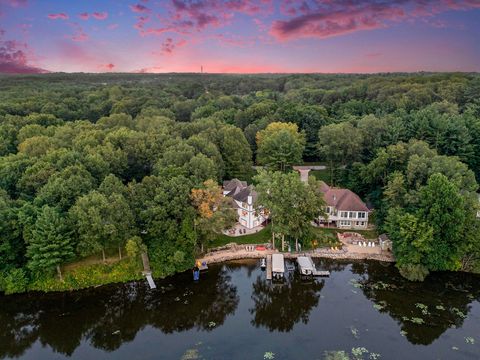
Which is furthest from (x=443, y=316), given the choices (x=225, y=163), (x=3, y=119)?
(x=3, y=119)

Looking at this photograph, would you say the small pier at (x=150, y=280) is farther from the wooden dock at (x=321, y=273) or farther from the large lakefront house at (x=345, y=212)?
the large lakefront house at (x=345, y=212)

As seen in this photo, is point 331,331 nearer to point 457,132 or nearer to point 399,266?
point 399,266

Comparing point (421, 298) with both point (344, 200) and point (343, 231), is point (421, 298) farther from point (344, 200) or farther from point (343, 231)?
point (344, 200)

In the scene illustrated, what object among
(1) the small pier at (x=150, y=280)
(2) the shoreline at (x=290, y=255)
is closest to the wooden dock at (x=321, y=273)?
(2) the shoreline at (x=290, y=255)

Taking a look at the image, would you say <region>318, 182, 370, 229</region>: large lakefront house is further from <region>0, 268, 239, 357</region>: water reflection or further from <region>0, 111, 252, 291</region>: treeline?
<region>0, 268, 239, 357</region>: water reflection

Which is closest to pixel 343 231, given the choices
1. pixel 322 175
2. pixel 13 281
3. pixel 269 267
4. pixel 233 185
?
pixel 269 267

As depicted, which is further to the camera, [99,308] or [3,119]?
[3,119]
